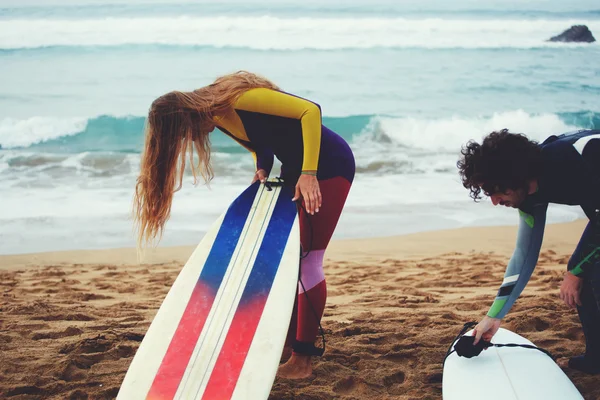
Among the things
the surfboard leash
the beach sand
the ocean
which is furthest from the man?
the ocean

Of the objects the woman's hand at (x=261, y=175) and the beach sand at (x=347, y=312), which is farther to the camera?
the woman's hand at (x=261, y=175)

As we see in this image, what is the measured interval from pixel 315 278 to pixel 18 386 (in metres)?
1.27

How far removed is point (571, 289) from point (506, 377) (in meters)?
0.41

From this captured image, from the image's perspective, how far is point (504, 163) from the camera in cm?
223

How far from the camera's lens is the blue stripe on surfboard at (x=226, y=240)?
107 inches

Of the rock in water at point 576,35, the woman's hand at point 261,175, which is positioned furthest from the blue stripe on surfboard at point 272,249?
the rock in water at point 576,35

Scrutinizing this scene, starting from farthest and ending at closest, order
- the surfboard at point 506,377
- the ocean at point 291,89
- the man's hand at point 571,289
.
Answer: the ocean at point 291,89
the man's hand at point 571,289
the surfboard at point 506,377

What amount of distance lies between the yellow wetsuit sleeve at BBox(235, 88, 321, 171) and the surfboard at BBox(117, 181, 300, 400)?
360 mm

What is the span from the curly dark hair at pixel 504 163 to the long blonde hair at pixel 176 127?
0.85 m

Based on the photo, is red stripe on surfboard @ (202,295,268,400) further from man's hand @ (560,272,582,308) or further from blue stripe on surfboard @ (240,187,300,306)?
man's hand @ (560,272,582,308)

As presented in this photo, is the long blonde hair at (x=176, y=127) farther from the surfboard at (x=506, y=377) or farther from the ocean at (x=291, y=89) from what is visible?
the ocean at (x=291, y=89)

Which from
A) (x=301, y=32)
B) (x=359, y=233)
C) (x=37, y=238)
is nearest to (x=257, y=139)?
(x=359, y=233)

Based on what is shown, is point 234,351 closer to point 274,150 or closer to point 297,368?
point 297,368

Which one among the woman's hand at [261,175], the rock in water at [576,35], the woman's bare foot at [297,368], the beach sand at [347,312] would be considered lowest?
the beach sand at [347,312]
